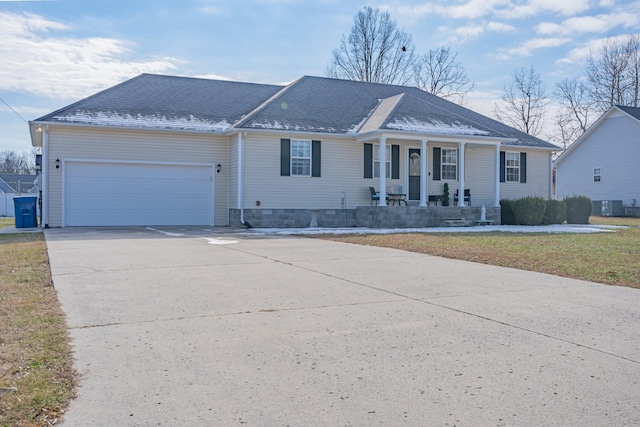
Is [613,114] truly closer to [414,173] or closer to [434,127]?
[414,173]

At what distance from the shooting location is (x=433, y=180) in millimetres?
23000

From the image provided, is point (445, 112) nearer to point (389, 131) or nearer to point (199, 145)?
point (389, 131)

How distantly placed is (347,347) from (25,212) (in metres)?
19.0

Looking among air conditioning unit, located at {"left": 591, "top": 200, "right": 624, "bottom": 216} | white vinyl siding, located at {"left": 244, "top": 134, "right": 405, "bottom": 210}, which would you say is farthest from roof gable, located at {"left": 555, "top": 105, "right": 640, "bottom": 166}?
white vinyl siding, located at {"left": 244, "top": 134, "right": 405, "bottom": 210}

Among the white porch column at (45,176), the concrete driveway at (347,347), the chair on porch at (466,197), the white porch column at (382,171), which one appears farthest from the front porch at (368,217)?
the concrete driveway at (347,347)

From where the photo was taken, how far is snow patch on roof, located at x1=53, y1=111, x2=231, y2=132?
19375 millimetres

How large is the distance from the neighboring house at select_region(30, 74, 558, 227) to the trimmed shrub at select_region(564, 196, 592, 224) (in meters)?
3.75

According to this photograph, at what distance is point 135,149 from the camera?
20.2 meters

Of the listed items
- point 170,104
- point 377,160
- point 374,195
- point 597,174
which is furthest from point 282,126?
point 597,174

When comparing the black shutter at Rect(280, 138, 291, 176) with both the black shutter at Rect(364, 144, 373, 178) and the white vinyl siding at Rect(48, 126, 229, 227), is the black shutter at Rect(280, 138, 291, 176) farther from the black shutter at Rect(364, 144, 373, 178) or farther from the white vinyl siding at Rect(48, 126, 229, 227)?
the black shutter at Rect(364, 144, 373, 178)

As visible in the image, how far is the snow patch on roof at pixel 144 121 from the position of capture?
1938 cm

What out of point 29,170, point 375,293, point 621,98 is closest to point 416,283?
point 375,293

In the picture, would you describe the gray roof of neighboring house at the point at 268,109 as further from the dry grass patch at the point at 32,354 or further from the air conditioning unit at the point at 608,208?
the dry grass patch at the point at 32,354

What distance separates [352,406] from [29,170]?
9137cm
